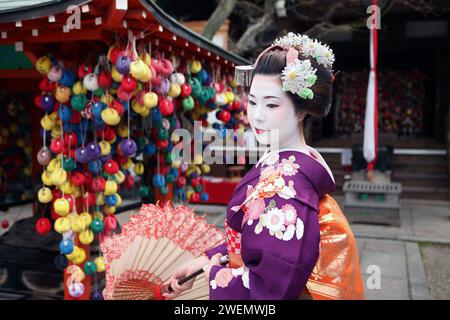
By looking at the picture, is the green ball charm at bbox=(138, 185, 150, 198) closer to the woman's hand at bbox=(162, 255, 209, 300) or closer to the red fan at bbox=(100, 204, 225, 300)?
the red fan at bbox=(100, 204, 225, 300)

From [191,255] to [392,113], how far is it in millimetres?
14300

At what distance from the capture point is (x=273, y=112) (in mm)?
1905

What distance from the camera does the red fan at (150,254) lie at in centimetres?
206

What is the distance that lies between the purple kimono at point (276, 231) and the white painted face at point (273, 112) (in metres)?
0.08

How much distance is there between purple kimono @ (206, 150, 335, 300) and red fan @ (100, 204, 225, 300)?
291 mm

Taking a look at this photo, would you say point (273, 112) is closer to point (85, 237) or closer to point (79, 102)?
point (79, 102)

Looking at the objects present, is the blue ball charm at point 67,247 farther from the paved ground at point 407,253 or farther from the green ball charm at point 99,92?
the paved ground at point 407,253

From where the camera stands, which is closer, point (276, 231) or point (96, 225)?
point (276, 231)

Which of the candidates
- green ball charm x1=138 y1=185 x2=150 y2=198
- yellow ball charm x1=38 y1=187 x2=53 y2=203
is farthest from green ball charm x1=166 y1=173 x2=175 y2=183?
yellow ball charm x1=38 y1=187 x2=53 y2=203

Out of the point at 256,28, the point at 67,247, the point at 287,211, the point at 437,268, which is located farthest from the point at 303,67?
the point at 256,28

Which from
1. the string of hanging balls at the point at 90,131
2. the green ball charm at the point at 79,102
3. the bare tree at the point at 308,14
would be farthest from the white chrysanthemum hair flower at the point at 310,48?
the bare tree at the point at 308,14

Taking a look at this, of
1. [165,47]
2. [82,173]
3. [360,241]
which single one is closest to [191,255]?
[82,173]

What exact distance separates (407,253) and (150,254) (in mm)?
6134
